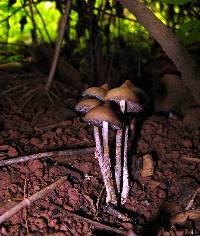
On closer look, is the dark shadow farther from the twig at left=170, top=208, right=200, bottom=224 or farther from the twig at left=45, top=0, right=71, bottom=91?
the twig at left=45, top=0, right=71, bottom=91

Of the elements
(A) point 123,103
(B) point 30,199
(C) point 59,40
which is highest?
(C) point 59,40

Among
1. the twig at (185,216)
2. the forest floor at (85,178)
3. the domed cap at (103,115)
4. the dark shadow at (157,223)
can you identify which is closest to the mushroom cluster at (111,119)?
the domed cap at (103,115)

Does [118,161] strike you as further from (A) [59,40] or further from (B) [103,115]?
(A) [59,40]

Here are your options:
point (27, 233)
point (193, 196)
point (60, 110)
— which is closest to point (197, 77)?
point (193, 196)

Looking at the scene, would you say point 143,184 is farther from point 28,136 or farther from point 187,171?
point 28,136

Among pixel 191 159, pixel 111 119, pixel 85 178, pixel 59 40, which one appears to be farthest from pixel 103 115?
pixel 59 40

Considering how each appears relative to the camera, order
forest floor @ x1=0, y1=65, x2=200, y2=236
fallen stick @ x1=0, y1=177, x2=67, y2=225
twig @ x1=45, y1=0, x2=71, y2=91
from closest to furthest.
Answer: fallen stick @ x1=0, y1=177, x2=67, y2=225 → forest floor @ x1=0, y1=65, x2=200, y2=236 → twig @ x1=45, y1=0, x2=71, y2=91

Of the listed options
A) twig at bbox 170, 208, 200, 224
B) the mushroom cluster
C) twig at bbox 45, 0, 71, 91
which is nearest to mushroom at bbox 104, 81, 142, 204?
the mushroom cluster
